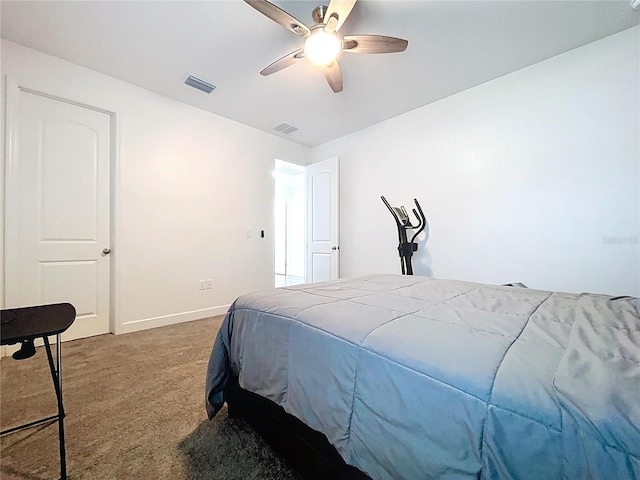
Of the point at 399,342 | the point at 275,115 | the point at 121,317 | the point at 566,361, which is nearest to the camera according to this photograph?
the point at 566,361

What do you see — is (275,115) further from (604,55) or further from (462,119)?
(604,55)

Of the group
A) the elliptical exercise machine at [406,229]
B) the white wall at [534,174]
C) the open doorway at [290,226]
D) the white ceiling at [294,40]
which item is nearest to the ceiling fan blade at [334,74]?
the white ceiling at [294,40]

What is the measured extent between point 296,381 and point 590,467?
2.52 ft

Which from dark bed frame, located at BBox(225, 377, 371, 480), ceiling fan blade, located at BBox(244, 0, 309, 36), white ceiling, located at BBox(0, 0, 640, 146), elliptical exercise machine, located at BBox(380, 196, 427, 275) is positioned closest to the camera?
dark bed frame, located at BBox(225, 377, 371, 480)

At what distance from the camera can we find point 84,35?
2.10 meters

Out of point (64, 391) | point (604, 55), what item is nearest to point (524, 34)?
point (604, 55)

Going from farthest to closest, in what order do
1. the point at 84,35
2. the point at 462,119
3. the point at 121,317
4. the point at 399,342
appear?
the point at 462,119
the point at 121,317
the point at 84,35
the point at 399,342

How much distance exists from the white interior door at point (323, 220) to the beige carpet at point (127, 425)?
2316 millimetres

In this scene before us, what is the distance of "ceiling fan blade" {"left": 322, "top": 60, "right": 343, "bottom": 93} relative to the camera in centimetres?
206

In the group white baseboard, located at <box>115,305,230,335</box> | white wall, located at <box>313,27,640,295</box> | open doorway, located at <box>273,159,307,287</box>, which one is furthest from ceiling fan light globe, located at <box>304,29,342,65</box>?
open doorway, located at <box>273,159,307,287</box>

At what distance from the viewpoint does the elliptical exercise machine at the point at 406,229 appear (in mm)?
2977

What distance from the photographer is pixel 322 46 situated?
5.89ft

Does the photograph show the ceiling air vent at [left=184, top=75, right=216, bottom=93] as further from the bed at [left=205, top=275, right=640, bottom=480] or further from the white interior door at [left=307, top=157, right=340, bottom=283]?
the bed at [left=205, top=275, right=640, bottom=480]

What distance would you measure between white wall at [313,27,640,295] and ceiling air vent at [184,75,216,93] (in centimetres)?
222
